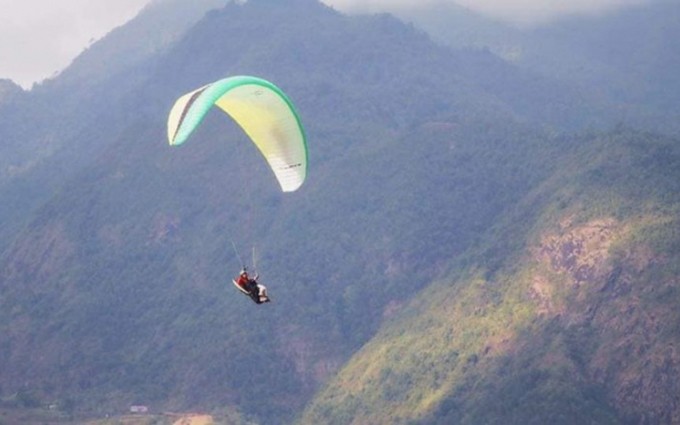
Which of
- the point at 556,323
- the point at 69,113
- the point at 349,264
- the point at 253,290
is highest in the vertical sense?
the point at 253,290

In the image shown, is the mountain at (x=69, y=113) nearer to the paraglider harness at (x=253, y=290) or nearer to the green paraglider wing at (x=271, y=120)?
the green paraglider wing at (x=271, y=120)

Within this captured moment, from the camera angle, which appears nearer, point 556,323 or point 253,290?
point 253,290

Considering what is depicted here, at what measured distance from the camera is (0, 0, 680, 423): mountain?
253 ft

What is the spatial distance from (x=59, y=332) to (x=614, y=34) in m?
126

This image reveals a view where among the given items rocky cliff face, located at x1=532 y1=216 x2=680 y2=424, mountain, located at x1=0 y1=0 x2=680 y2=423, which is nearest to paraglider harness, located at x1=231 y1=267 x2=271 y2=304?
mountain, located at x1=0 y1=0 x2=680 y2=423

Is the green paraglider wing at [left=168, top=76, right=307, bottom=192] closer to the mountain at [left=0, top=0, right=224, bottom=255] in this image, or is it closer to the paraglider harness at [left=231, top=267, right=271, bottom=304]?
the paraglider harness at [left=231, top=267, right=271, bottom=304]

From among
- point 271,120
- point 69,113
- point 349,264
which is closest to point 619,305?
point 349,264

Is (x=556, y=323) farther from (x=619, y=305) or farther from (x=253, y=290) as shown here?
(x=253, y=290)

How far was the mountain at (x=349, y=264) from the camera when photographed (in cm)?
7712

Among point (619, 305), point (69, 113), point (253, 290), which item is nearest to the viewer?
point (253, 290)

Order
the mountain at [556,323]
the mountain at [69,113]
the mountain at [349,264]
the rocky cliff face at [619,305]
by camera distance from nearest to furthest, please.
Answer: the rocky cliff face at [619,305] < the mountain at [556,323] < the mountain at [349,264] < the mountain at [69,113]

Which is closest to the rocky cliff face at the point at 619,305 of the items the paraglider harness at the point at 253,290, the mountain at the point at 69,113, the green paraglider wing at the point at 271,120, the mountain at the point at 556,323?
the mountain at the point at 556,323

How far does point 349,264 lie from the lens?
105 meters

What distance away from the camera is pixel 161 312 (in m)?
103
